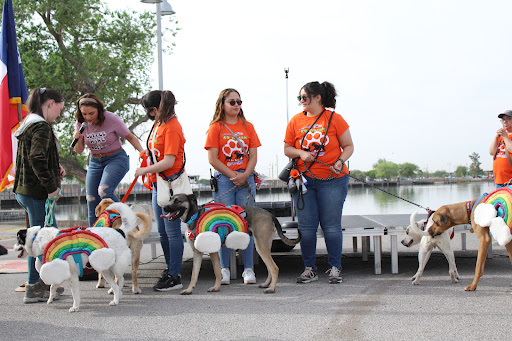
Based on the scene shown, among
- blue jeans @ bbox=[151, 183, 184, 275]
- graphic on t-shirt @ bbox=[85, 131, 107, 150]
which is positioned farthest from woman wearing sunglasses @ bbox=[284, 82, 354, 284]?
graphic on t-shirt @ bbox=[85, 131, 107, 150]

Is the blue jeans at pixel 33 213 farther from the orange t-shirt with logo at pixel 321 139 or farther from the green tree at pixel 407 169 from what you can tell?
the green tree at pixel 407 169

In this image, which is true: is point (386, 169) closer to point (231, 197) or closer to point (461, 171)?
point (461, 171)

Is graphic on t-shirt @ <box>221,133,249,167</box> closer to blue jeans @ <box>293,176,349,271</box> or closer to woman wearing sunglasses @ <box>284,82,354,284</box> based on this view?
woman wearing sunglasses @ <box>284,82,354,284</box>

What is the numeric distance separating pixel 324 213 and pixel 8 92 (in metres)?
4.43

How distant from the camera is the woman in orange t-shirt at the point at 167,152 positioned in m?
5.28

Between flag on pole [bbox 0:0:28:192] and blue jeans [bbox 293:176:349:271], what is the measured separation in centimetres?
387

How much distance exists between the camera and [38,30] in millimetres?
21359

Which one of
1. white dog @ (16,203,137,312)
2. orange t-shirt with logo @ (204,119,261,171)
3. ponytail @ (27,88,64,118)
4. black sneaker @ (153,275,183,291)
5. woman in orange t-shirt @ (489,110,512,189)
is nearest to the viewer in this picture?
white dog @ (16,203,137,312)

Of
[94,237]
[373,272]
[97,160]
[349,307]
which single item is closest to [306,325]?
[349,307]

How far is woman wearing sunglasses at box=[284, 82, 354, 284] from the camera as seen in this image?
563 centimetres

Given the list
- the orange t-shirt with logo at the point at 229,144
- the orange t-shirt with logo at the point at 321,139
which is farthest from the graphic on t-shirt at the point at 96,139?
the orange t-shirt with logo at the point at 321,139

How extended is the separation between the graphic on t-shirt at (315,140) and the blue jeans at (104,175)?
81.8 inches

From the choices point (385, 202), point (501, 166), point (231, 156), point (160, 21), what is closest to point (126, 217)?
point (231, 156)

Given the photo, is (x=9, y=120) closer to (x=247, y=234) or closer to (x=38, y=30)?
(x=247, y=234)
